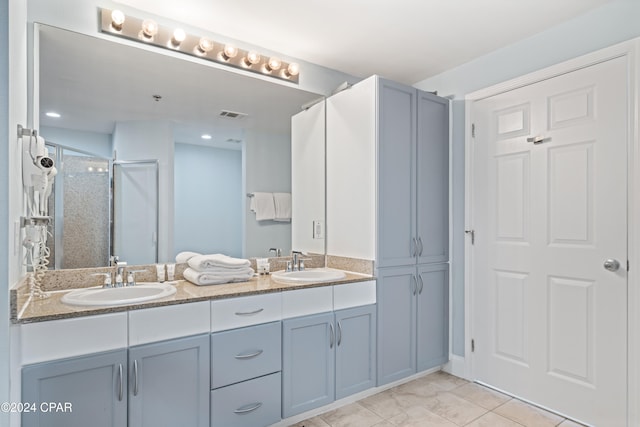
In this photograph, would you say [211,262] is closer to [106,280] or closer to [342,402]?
[106,280]

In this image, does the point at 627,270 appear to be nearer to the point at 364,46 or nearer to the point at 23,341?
the point at 364,46

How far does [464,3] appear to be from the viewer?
2035mm

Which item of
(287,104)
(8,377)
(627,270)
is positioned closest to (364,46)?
(287,104)

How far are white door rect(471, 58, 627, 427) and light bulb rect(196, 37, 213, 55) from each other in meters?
1.97

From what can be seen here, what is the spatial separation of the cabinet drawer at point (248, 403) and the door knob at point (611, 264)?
196 centimetres

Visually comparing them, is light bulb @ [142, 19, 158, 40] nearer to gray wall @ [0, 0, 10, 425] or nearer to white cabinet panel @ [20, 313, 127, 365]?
gray wall @ [0, 0, 10, 425]

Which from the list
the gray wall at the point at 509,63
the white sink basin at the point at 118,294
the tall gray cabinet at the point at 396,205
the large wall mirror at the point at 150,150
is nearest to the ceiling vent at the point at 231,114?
the large wall mirror at the point at 150,150

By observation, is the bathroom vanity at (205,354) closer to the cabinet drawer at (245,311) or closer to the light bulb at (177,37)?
the cabinet drawer at (245,311)

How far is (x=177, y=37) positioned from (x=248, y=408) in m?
2.16

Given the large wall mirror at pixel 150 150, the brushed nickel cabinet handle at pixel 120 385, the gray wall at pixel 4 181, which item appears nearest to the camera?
the gray wall at pixel 4 181

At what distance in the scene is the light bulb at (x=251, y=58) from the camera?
2.44 meters

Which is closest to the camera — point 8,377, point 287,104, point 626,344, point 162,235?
point 8,377

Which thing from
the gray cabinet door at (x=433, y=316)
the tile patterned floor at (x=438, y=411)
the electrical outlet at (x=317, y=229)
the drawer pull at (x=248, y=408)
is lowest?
the tile patterned floor at (x=438, y=411)

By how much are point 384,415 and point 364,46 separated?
2475 mm
